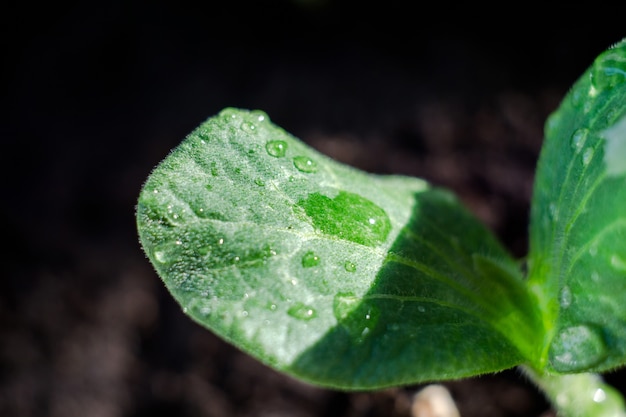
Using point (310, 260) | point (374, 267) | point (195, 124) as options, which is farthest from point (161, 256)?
point (195, 124)

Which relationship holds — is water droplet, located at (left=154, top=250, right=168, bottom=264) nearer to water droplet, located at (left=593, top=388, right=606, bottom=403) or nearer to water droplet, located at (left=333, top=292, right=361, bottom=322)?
water droplet, located at (left=333, top=292, right=361, bottom=322)

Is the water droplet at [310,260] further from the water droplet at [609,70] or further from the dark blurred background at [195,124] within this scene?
the dark blurred background at [195,124]

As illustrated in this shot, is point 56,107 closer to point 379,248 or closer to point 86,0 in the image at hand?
point 86,0

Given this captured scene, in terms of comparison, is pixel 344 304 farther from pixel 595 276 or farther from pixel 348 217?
pixel 595 276

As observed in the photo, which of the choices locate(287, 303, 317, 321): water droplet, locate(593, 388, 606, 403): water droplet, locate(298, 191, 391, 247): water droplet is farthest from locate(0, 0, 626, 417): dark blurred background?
locate(287, 303, 317, 321): water droplet

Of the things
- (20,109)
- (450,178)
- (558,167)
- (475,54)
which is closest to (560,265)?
(558,167)

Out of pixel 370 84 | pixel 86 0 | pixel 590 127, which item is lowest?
pixel 86 0

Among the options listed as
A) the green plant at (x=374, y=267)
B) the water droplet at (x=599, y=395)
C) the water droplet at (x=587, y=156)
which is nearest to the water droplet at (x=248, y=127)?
the green plant at (x=374, y=267)
